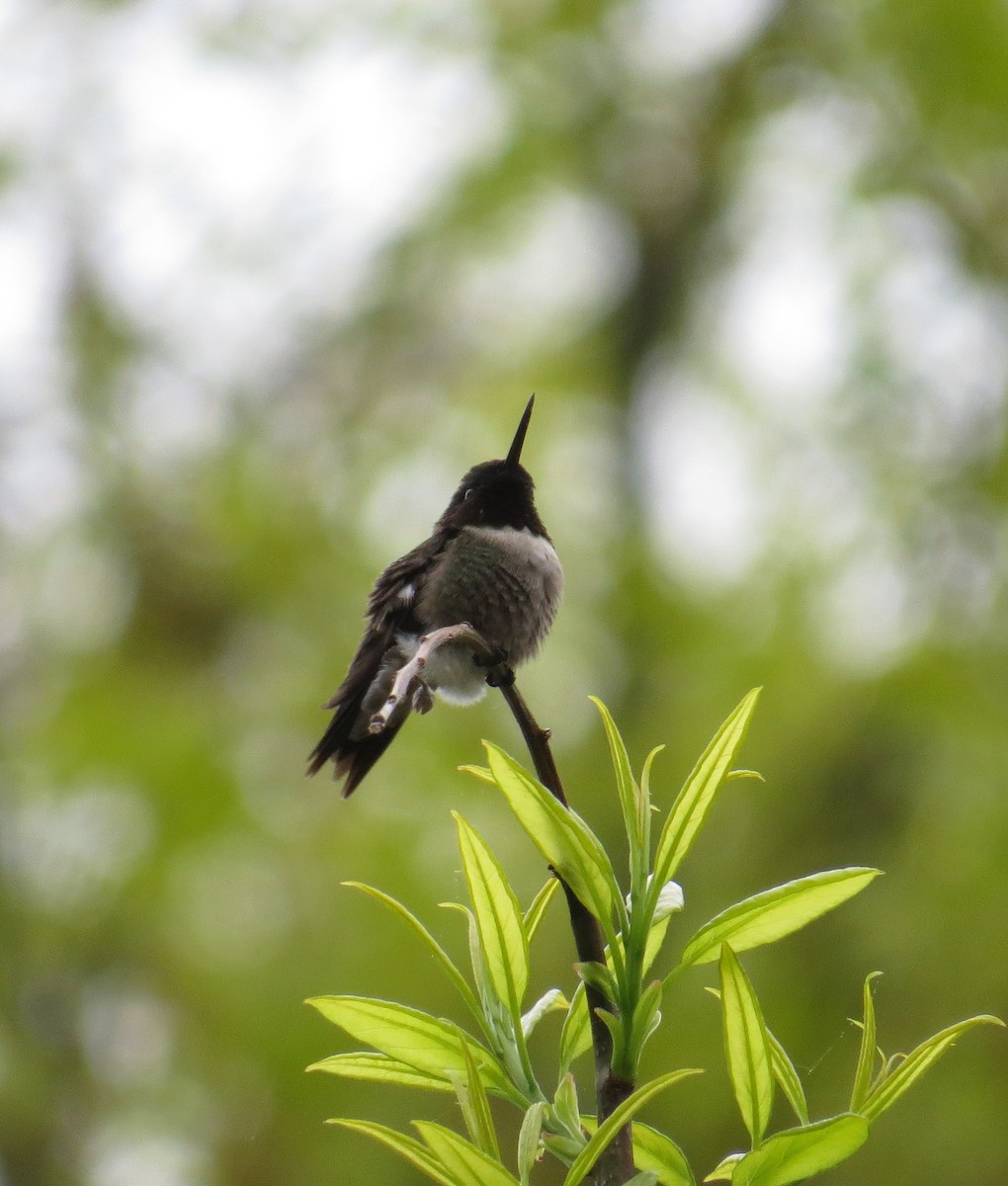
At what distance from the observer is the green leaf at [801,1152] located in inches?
38.3

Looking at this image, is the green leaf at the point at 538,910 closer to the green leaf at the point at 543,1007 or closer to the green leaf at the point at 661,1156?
the green leaf at the point at 543,1007

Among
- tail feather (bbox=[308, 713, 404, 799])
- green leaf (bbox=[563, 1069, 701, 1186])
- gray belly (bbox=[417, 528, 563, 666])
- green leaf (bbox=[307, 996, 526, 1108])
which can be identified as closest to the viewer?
green leaf (bbox=[563, 1069, 701, 1186])

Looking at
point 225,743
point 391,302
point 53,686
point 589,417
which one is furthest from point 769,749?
point 391,302

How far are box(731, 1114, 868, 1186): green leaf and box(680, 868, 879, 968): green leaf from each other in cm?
17

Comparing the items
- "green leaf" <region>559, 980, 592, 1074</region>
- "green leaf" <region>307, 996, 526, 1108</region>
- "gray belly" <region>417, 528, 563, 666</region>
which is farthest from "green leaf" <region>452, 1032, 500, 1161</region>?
"gray belly" <region>417, 528, 563, 666</region>

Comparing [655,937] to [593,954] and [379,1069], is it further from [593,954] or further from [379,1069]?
[379,1069]

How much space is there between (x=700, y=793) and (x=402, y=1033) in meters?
0.36

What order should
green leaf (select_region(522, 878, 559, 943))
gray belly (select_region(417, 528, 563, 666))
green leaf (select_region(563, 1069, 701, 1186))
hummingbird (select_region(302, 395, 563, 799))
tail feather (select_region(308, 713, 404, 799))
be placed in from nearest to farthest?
green leaf (select_region(563, 1069, 701, 1186)) → green leaf (select_region(522, 878, 559, 943)) → tail feather (select_region(308, 713, 404, 799)) → hummingbird (select_region(302, 395, 563, 799)) → gray belly (select_region(417, 528, 563, 666))

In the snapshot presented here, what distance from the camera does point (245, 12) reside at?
906cm

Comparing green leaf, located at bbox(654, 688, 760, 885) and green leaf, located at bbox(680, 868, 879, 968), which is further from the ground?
green leaf, located at bbox(654, 688, 760, 885)

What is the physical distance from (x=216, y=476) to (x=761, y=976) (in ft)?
15.0

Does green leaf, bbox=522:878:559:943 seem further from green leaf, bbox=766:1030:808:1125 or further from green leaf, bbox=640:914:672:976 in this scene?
green leaf, bbox=766:1030:808:1125

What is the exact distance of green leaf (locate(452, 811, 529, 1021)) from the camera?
48.2 inches

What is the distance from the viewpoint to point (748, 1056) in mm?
1129
